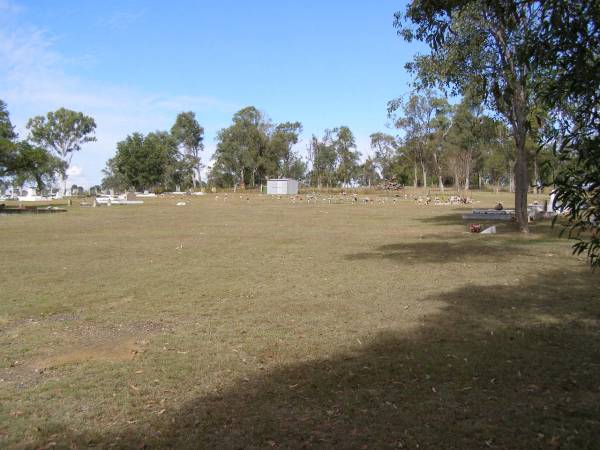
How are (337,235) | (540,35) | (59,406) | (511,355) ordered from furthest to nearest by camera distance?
(337,235)
(511,355)
(59,406)
(540,35)

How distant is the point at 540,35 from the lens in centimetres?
334

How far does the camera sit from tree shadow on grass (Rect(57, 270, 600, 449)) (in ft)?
13.0

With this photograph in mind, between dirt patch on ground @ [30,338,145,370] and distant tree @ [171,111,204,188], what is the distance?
10262cm

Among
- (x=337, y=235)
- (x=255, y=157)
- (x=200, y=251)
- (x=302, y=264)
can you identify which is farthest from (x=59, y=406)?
(x=255, y=157)

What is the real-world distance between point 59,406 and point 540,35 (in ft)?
16.6

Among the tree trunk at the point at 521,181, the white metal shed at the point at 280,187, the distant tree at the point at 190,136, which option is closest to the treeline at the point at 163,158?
the distant tree at the point at 190,136

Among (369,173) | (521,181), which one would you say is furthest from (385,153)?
(521,181)

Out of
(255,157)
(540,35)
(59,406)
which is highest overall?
(255,157)

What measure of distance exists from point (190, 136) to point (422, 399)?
10563 cm

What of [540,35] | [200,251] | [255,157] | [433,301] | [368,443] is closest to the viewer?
[540,35]

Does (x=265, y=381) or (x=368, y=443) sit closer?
(x=368, y=443)

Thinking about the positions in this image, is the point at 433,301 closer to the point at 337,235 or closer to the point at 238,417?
the point at 238,417

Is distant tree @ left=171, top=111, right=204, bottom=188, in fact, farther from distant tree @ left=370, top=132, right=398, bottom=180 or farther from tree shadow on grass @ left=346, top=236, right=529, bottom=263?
tree shadow on grass @ left=346, top=236, right=529, bottom=263

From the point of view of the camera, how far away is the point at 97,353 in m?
6.14
